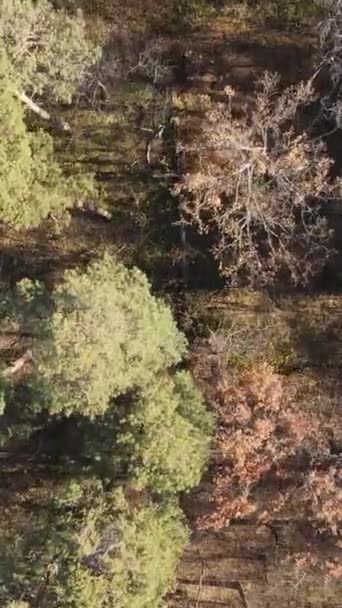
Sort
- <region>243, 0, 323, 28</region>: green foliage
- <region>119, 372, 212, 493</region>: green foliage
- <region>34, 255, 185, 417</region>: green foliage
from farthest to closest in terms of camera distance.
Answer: <region>243, 0, 323, 28</region>: green foliage → <region>119, 372, 212, 493</region>: green foliage → <region>34, 255, 185, 417</region>: green foliage

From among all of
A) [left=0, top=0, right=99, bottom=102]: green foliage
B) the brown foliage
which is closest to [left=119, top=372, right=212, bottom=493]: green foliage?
the brown foliage

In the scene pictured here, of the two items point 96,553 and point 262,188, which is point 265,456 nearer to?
point 96,553

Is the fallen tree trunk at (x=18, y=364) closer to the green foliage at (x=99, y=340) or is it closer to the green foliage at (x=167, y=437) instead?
the green foliage at (x=99, y=340)

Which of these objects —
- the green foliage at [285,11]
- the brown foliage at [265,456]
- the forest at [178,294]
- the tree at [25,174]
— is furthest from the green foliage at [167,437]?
the green foliage at [285,11]

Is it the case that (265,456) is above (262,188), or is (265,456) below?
below

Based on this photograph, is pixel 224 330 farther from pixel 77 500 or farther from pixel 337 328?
pixel 77 500

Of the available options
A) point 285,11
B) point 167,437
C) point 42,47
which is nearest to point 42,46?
point 42,47

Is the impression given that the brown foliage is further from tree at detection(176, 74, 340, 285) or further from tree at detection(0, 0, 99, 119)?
tree at detection(0, 0, 99, 119)
